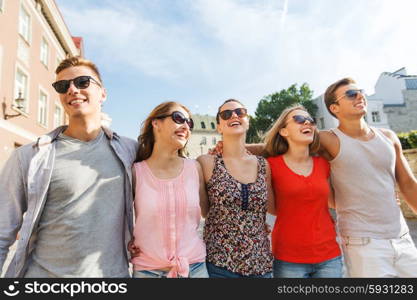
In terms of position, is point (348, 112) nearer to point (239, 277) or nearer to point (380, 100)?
point (239, 277)

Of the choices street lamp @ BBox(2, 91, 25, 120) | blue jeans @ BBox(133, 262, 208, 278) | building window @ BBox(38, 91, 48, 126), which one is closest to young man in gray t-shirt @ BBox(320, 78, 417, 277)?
blue jeans @ BBox(133, 262, 208, 278)

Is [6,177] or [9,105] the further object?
[9,105]

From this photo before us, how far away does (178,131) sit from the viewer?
8.96ft

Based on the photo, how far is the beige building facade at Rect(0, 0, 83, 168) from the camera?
11289 mm

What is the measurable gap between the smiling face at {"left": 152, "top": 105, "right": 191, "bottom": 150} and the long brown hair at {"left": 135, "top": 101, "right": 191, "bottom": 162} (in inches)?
1.9

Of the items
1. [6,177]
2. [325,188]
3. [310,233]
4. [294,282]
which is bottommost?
[294,282]

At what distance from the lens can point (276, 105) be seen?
43.4 meters

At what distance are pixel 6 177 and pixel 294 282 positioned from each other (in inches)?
94.2

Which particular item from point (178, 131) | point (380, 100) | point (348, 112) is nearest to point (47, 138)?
point (178, 131)

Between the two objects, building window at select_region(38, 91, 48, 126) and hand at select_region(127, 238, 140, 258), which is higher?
building window at select_region(38, 91, 48, 126)

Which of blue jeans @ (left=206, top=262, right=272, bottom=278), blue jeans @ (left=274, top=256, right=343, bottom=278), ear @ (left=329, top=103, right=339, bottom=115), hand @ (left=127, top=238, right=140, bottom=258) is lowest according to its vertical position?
blue jeans @ (left=274, top=256, right=343, bottom=278)

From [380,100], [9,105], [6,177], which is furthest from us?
[380,100]

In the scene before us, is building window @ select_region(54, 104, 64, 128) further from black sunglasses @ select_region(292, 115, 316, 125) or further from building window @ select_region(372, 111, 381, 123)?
building window @ select_region(372, 111, 381, 123)

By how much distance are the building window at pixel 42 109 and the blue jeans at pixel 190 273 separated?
1575 cm
